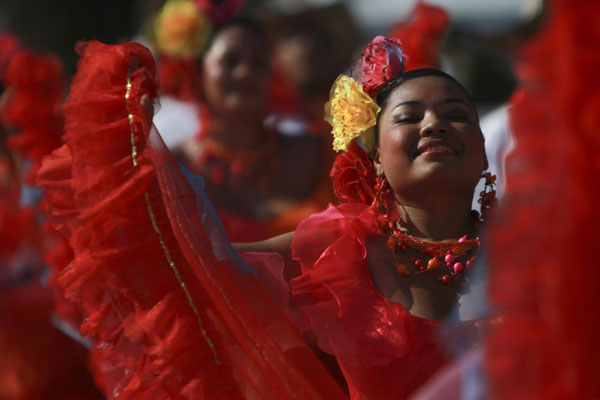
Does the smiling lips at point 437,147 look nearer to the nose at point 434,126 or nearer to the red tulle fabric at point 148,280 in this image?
the nose at point 434,126

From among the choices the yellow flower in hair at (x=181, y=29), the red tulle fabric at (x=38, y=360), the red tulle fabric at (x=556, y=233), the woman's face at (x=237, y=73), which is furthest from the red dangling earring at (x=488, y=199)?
the yellow flower in hair at (x=181, y=29)

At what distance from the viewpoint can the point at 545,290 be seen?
1271 millimetres

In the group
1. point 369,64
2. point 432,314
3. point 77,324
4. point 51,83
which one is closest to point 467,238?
point 432,314

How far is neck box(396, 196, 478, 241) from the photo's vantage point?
2.45m

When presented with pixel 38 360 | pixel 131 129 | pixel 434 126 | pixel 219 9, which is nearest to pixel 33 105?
pixel 38 360

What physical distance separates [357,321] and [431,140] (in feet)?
1.69

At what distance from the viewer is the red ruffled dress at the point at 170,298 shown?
2.25 meters

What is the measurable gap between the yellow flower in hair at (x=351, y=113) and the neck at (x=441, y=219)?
27 cm

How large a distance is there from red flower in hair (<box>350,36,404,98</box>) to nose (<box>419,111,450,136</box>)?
0.99 feet

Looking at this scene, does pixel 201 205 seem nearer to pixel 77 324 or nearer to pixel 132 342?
pixel 132 342

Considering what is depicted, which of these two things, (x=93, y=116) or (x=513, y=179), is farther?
(x=93, y=116)

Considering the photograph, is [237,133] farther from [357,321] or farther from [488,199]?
[357,321]

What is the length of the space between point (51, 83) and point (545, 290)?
326 cm

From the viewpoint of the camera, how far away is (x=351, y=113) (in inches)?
103
